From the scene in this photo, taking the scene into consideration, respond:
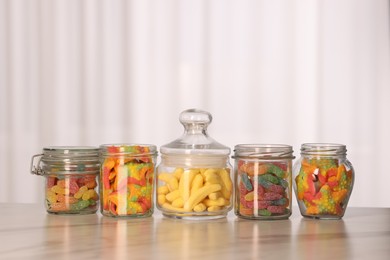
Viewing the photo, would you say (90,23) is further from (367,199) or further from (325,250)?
(325,250)

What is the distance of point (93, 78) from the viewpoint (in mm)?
3520

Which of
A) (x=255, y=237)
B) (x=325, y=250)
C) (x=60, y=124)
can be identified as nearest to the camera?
(x=325, y=250)

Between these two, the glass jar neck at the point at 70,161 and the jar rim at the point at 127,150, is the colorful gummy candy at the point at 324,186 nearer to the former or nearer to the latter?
the jar rim at the point at 127,150

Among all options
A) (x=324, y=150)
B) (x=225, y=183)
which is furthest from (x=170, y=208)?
(x=324, y=150)

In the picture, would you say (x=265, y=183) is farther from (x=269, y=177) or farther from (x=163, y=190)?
(x=163, y=190)

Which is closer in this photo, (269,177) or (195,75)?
(269,177)

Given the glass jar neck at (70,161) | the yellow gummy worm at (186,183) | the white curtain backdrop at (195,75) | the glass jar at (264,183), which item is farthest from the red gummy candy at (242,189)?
the white curtain backdrop at (195,75)

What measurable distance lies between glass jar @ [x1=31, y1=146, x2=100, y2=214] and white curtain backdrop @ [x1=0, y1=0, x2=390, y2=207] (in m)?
1.85

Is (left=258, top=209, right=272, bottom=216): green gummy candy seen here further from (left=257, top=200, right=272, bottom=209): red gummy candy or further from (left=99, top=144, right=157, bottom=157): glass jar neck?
(left=99, top=144, right=157, bottom=157): glass jar neck

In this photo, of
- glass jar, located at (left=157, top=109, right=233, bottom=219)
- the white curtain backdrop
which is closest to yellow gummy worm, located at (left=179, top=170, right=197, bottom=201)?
glass jar, located at (left=157, top=109, right=233, bottom=219)

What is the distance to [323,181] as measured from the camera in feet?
4.84

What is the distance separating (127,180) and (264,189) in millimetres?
283

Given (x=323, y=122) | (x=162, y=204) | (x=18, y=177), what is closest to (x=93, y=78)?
(x=18, y=177)

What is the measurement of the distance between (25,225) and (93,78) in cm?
215
